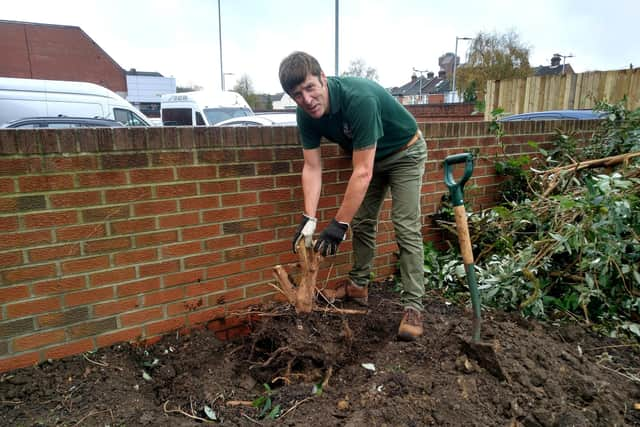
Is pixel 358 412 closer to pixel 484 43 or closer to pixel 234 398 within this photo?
pixel 234 398

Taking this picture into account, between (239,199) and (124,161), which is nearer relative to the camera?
(124,161)

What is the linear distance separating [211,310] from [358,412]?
129 centimetres

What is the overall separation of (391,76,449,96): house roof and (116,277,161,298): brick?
45259 mm

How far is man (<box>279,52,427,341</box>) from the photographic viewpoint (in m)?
2.39

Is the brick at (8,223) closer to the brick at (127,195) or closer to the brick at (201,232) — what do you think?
the brick at (127,195)

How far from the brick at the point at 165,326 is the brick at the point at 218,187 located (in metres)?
0.82

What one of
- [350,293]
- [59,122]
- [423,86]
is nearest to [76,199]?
[350,293]

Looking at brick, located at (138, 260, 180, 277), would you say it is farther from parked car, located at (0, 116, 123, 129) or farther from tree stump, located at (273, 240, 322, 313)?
parked car, located at (0, 116, 123, 129)

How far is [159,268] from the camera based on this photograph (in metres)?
2.52

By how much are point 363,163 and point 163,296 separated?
143cm

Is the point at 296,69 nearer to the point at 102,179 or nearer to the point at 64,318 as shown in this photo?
the point at 102,179

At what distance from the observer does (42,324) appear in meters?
2.22

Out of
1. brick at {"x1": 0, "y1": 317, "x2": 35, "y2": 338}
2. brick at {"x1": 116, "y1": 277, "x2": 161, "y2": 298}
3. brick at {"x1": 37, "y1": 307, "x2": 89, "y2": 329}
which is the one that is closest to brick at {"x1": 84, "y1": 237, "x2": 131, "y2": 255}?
brick at {"x1": 116, "y1": 277, "x2": 161, "y2": 298}

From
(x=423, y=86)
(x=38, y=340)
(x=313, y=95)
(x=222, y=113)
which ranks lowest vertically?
(x=38, y=340)
